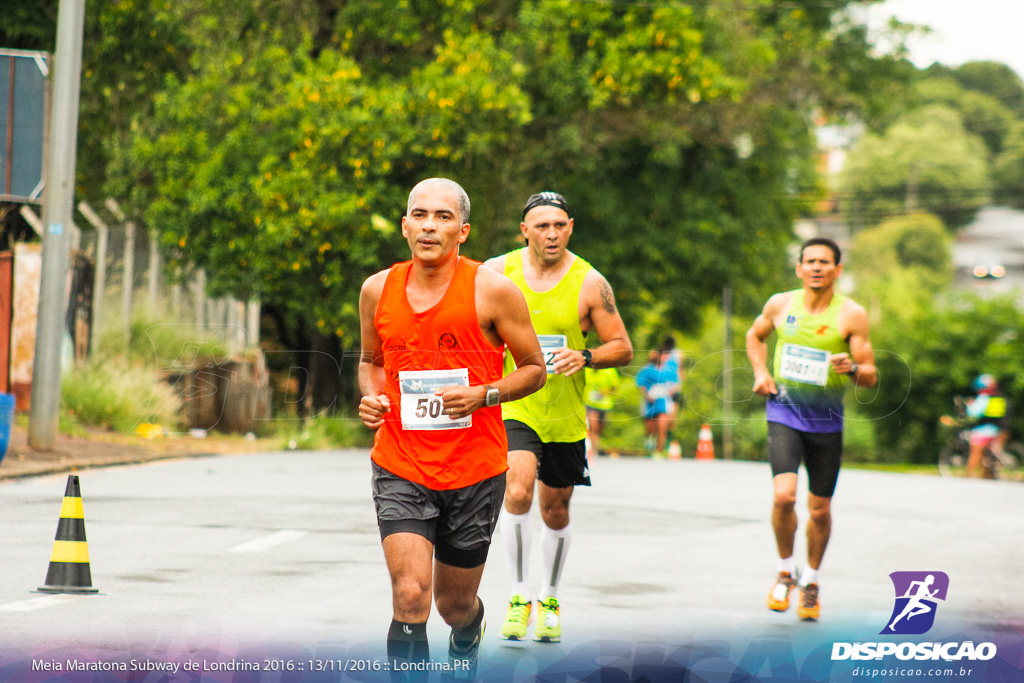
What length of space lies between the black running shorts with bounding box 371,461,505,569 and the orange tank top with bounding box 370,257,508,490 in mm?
41

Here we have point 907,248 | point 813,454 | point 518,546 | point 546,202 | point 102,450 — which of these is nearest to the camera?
point 518,546

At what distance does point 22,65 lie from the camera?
15055 millimetres

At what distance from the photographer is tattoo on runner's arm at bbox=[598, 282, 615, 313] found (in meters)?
7.11

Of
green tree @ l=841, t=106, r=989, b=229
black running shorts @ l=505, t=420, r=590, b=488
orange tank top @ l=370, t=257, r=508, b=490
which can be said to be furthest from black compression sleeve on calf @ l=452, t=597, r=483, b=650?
green tree @ l=841, t=106, r=989, b=229

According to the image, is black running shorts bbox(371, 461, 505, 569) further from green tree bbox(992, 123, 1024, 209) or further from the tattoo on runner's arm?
green tree bbox(992, 123, 1024, 209)

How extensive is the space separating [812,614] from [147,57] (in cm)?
1985

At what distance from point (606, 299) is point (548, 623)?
1589 millimetres

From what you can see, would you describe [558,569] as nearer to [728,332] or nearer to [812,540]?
[812,540]

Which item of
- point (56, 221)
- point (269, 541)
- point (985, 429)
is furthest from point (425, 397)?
point (985, 429)

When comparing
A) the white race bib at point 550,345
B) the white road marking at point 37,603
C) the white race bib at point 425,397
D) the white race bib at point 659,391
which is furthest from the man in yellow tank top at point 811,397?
the white race bib at point 659,391

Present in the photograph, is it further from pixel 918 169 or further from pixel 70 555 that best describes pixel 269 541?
pixel 918 169

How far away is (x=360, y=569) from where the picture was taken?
912 cm

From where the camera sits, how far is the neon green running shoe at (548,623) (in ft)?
22.4

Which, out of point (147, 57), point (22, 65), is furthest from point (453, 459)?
point (147, 57)
